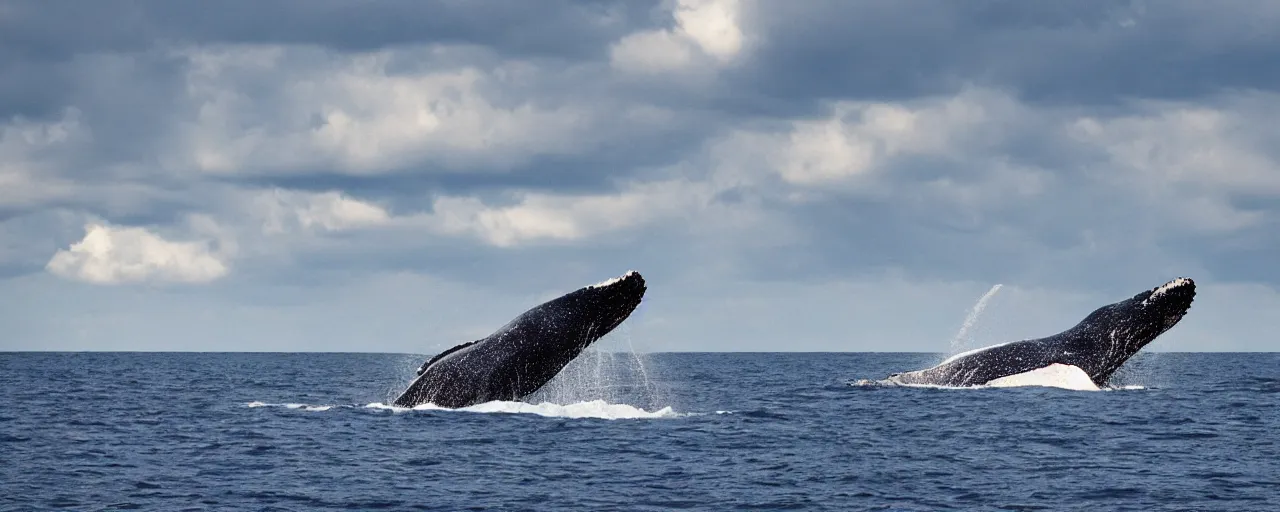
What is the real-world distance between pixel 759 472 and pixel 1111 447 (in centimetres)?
663

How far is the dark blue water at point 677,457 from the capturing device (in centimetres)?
1688

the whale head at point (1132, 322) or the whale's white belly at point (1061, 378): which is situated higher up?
the whale head at point (1132, 322)

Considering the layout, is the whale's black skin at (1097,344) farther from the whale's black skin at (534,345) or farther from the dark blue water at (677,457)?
the whale's black skin at (534,345)

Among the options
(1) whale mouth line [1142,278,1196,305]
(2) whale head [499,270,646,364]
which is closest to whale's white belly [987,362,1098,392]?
(1) whale mouth line [1142,278,1196,305]

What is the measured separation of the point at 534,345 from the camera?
2370 cm

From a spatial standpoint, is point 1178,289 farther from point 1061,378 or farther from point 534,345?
point 534,345

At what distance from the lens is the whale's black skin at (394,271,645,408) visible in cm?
2339

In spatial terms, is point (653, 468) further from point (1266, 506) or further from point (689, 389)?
point (689, 389)

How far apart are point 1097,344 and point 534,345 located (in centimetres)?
1420

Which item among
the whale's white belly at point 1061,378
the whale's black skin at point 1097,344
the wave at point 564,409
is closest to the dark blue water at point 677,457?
the wave at point 564,409

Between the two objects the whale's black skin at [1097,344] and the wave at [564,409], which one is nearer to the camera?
the wave at [564,409]

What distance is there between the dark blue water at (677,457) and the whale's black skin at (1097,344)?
804 mm

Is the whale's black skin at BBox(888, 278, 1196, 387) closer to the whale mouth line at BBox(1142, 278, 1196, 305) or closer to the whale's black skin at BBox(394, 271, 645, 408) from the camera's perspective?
the whale mouth line at BBox(1142, 278, 1196, 305)

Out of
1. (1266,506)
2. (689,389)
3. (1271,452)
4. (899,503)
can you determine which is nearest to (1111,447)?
(1271,452)
